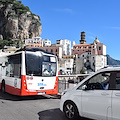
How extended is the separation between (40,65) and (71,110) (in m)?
4.62

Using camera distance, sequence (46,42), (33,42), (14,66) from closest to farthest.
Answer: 1. (14,66)
2. (33,42)
3. (46,42)

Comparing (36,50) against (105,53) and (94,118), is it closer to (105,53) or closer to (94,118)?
(94,118)

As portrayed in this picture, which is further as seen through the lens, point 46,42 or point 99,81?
point 46,42

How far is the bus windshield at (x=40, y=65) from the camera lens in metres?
8.89

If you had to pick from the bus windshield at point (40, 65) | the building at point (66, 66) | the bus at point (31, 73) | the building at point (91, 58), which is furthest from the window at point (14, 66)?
the building at point (91, 58)

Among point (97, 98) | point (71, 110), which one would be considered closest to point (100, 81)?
point (97, 98)

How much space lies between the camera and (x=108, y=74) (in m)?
4.55

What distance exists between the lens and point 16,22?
102 m

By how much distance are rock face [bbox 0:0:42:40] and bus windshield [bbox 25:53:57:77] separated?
97.7 m

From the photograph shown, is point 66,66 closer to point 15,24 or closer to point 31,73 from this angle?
point 15,24

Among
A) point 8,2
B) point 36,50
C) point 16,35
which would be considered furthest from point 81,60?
point 36,50

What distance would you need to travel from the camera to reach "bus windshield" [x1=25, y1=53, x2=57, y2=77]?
29.2 feet

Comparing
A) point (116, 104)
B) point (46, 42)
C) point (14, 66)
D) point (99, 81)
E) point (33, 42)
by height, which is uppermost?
point (46, 42)

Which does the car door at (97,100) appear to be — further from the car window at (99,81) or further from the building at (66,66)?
the building at (66,66)
